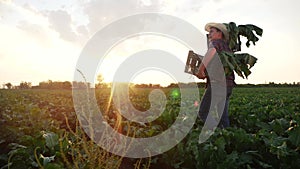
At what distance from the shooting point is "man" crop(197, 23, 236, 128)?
18.7ft

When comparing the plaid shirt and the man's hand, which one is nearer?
the plaid shirt

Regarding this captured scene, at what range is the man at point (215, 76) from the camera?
225 inches

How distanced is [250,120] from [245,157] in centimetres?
309

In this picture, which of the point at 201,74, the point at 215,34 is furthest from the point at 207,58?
the point at 215,34

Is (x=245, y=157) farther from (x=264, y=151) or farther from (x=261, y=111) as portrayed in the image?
(x=261, y=111)

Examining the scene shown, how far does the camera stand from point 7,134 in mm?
5297

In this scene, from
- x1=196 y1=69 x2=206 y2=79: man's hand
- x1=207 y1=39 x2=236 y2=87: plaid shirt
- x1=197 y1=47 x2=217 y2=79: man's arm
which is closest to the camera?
x1=197 y1=47 x2=217 y2=79: man's arm

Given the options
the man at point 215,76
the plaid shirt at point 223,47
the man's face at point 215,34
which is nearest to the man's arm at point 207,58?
the man at point 215,76

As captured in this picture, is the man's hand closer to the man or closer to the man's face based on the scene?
the man

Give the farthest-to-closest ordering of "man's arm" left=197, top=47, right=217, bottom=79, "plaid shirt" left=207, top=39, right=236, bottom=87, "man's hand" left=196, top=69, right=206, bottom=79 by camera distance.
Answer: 1. "man's hand" left=196, top=69, right=206, bottom=79
2. "plaid shirt" left=207, top=39, right=236, bottom=87
3. "man's arm" left=197, top=47, right=217, bottom=79

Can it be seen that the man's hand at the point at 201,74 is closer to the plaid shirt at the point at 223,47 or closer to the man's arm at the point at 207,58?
the man's arm at the point at 207,58

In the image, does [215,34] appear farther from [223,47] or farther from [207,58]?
[207,58]

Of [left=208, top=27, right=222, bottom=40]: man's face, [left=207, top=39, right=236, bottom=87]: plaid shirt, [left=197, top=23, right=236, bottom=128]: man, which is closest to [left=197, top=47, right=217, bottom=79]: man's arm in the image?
[left=197, top=23, right=236, bottom=128]: man

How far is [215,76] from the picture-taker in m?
5.84
